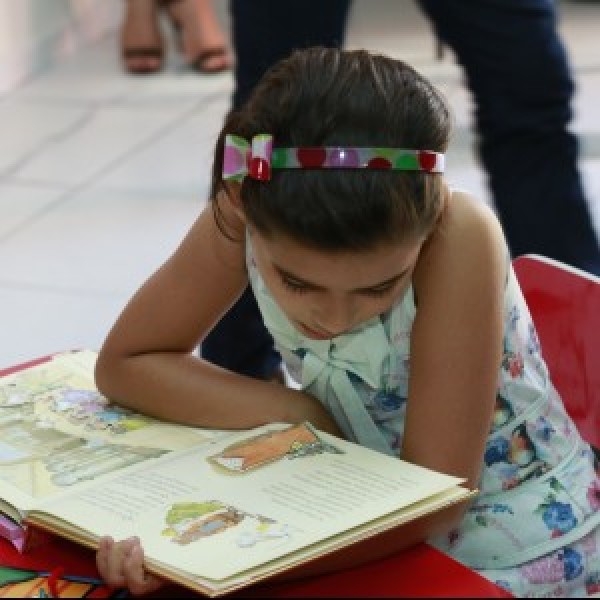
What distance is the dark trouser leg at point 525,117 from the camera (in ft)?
5.74

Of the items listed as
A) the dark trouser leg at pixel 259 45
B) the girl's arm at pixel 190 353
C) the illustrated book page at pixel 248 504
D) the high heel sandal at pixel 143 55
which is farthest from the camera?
the high heel sandal at pixel 143 55

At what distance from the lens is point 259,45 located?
177cm

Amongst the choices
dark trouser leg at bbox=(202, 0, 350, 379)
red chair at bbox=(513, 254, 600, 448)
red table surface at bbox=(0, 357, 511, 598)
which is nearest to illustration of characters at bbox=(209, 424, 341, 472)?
red table surface at bbox=(0, 357, 511, 598)

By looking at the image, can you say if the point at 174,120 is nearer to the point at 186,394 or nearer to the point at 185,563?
the point at 186,394

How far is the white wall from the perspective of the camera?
11.1 feet

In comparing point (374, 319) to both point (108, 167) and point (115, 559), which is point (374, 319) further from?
point (108, 167)

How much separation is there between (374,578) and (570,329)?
43cm

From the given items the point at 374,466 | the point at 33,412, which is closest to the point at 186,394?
the point at 33,412

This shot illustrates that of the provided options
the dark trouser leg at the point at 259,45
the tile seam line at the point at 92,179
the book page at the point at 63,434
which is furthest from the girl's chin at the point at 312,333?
the tile seam line at the point at 92,179

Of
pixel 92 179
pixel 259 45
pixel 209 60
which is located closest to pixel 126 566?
pixel 259 45

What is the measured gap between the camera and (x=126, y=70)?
11.5 feet

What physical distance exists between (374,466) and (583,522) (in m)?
0.27

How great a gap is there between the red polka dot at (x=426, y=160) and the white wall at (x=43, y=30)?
243 cm

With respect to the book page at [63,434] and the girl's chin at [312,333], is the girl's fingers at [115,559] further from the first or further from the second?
the girl's chin at [312,333]
